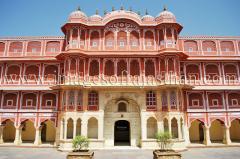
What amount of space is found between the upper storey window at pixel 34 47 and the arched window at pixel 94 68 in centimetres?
783

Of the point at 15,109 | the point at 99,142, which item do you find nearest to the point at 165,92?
the point at 99,142

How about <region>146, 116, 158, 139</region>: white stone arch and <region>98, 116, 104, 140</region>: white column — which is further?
<region>146, 116, 158, 139</region>: white stone arch

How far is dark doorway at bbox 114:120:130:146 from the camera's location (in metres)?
25.9

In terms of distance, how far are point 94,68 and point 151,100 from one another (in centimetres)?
729

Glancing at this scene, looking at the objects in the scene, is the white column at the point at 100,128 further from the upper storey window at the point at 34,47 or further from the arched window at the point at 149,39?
the upper storey window at the point at 34,47

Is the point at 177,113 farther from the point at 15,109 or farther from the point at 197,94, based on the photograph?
the point at 15,109

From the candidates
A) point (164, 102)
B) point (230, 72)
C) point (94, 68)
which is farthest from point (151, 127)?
point (230, 72)

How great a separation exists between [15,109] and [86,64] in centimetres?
1003

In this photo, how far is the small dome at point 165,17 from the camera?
25.3 m

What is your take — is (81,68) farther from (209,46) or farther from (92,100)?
(209,46)

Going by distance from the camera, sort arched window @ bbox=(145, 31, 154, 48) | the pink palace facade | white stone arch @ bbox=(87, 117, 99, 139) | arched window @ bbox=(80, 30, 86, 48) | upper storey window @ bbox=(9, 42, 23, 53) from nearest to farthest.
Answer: the pink palace facade → white stone arch @ bbox=(87, 117, 99, 139) → arched window @ bbox=(80, 30, 86, 48) → arched window @ bbox=(145, 31, 154, 48) → upper storey window @ bbox=(9, 42, 23, 53)

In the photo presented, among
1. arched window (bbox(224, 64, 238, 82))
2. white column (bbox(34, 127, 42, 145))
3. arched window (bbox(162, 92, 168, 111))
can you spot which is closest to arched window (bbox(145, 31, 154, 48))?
arched window (bbox(162, 92, 168, 111))

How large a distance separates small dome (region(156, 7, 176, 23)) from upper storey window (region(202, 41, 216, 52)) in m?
5.53

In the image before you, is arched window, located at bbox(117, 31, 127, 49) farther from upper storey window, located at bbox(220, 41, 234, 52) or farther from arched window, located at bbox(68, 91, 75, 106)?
upper storey window, located at bbox(220, 41, 234, 52)
